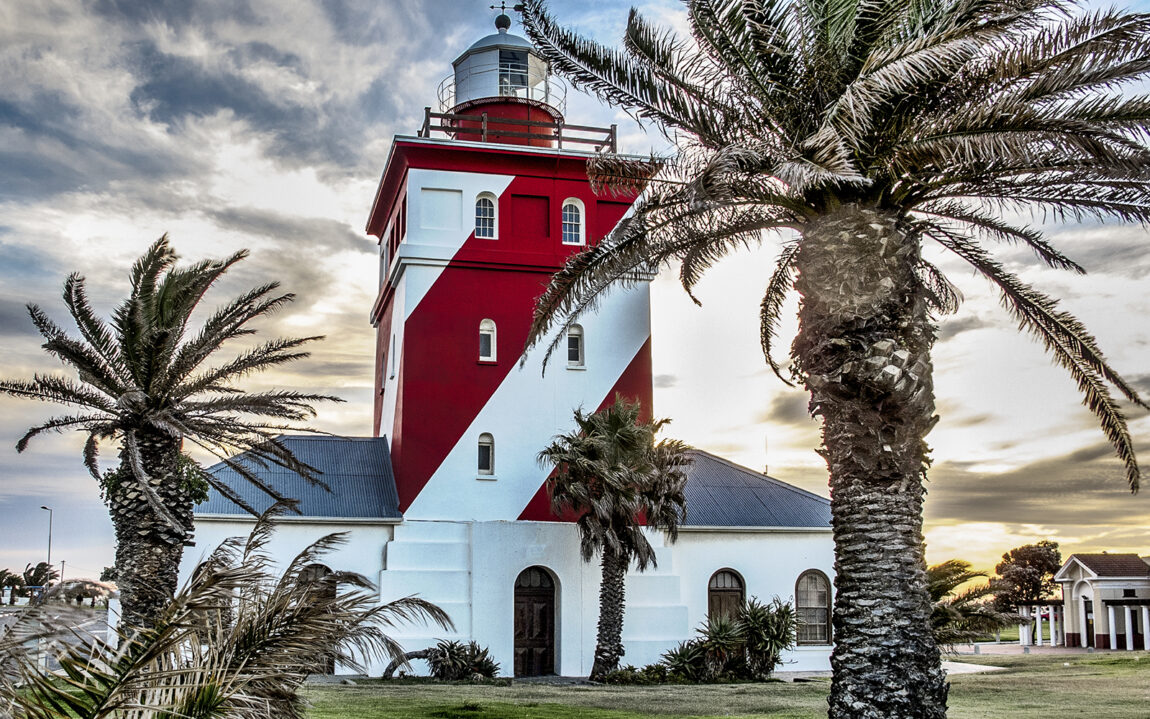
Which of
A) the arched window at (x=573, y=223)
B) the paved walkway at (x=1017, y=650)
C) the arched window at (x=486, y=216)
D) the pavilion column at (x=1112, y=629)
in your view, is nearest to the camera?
the arched window at (x=486, y=216)

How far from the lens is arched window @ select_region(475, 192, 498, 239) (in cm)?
2761

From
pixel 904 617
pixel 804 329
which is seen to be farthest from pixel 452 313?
pixel 904 617

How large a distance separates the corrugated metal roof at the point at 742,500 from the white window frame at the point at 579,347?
A: 471 centimetres

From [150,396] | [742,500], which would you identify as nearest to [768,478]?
[742,500]

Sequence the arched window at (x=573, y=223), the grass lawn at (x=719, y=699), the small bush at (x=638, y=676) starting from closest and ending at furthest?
the grass lawn at (x=719, y=699) < the small bush at (x=638, y=676) < the arched window at (x=573, y=223)

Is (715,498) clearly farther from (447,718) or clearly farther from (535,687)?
(447,718)

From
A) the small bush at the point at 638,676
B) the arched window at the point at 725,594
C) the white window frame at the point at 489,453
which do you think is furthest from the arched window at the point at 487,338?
the small bush at the point at 638,676

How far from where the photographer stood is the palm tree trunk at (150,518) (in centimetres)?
1719

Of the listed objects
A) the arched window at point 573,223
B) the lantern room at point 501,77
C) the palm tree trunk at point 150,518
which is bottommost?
the palm tree trunk at point 150,518

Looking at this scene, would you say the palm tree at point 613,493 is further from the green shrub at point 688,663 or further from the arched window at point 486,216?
the arched window at point 486,216

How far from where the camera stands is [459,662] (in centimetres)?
2373

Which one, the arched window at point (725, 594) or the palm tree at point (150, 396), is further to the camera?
the arched window at point (725, 594)

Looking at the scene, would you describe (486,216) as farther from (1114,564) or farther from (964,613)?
(1114,564)

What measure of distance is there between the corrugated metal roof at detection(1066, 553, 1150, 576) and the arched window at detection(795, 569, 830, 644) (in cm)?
1394
